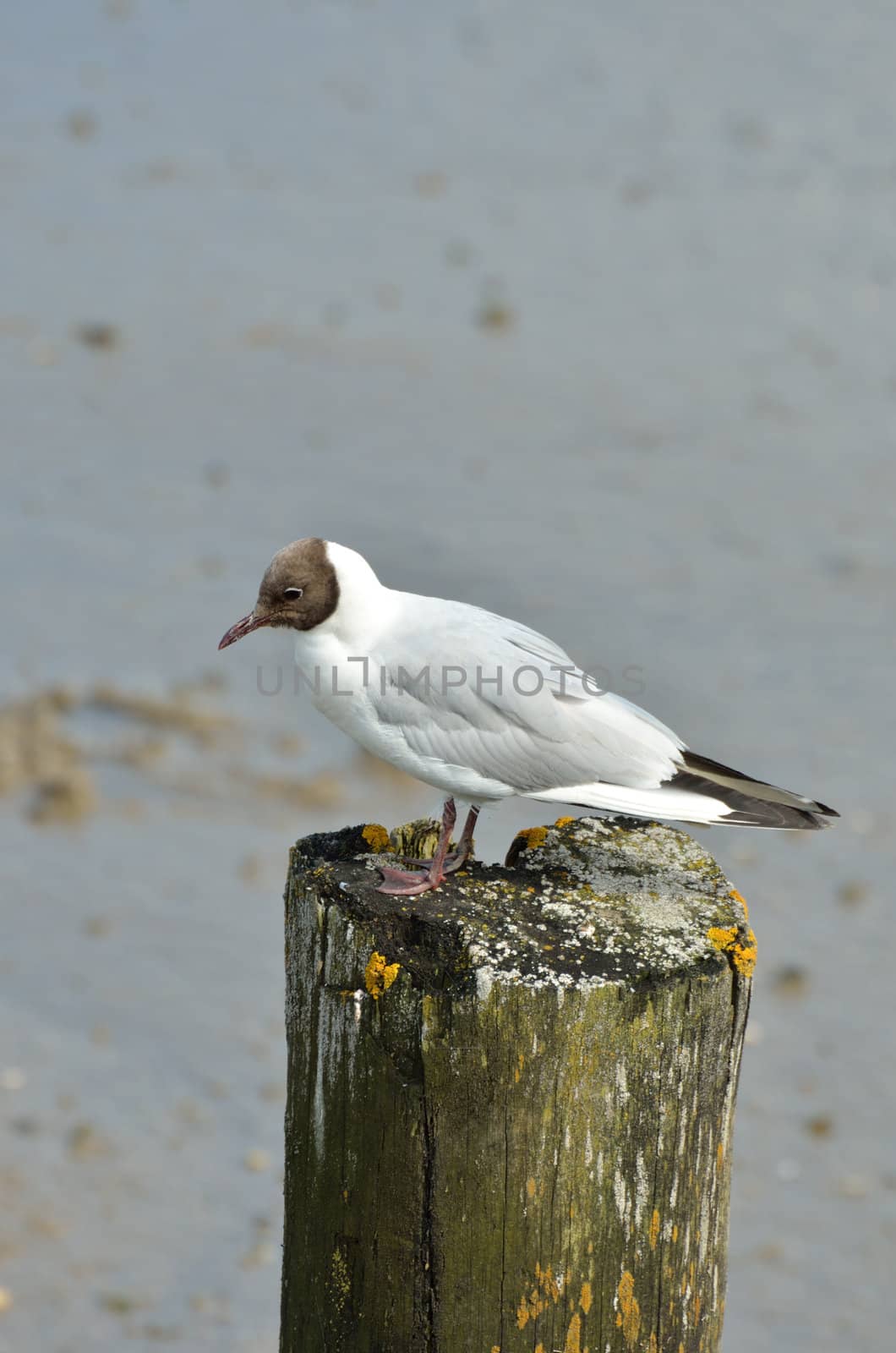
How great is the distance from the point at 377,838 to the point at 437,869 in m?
0.33

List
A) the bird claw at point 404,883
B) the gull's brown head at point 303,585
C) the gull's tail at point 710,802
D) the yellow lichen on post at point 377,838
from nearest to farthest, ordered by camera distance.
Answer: the bird claw at point 404,883 < the gull's tail at point 710,802 < the yellow lichen on post at point 377,838 < the gull's brown head at point 303,585

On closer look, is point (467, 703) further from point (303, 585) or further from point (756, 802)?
point (756, 802)

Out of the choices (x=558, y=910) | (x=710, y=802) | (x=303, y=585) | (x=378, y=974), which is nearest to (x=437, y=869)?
(x=558, y=910)

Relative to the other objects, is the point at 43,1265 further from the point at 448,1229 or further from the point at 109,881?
the point at 448,1229

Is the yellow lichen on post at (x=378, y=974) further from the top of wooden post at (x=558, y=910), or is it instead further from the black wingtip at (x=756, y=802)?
the black wingtip at (x=756, y=802)

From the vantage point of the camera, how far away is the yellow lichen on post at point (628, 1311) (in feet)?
8.66

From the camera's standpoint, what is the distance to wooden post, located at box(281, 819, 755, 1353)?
2.60 m

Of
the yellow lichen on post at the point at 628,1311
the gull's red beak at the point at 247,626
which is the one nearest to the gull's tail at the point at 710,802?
the gull's red beak at the point at 247,626

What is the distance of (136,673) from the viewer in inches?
292

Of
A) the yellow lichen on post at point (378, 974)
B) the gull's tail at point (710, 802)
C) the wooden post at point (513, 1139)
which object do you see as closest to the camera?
the wooden post at point (513, 1139)

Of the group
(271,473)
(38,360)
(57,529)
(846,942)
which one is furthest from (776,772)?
(38,360)

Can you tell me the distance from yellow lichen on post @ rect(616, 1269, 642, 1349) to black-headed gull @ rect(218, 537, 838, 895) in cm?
99

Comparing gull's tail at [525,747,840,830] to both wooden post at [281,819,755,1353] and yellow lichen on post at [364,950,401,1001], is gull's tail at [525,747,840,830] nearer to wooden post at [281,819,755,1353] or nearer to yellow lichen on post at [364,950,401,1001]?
wooden post at [281,819,755,1353]

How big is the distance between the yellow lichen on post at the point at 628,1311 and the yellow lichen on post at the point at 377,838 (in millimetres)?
1083
